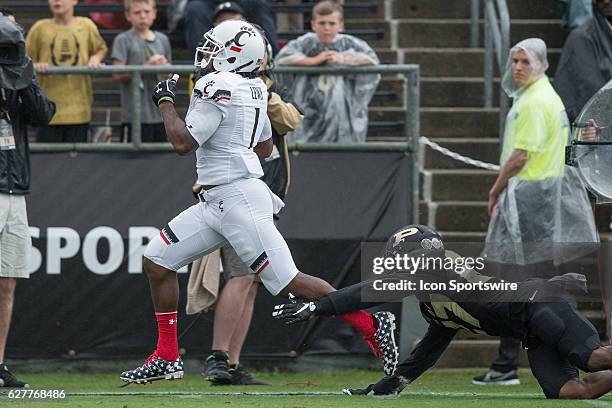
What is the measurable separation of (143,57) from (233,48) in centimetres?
319

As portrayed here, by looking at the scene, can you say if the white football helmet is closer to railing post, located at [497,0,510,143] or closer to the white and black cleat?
the white and black cleat

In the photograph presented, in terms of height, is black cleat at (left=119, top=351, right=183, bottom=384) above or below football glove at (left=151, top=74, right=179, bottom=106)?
below

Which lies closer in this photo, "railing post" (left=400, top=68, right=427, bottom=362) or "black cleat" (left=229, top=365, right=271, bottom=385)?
"black cleat" (left=229, top=365, right=271, bottom=385)

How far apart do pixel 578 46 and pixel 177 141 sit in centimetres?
408

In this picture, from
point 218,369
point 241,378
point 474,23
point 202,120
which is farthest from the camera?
point 474,23

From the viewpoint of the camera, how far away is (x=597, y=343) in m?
7.79

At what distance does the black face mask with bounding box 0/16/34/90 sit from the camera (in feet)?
29.6

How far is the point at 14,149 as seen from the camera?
9234 mm

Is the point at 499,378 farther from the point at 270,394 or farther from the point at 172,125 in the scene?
the point at 172,125

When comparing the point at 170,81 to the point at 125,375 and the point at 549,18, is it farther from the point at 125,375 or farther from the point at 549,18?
the point at 549,18

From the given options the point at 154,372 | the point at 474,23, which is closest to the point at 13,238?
the point at 154,372

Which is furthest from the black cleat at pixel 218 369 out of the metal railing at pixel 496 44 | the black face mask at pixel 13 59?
the metal railing at pixel 496 44

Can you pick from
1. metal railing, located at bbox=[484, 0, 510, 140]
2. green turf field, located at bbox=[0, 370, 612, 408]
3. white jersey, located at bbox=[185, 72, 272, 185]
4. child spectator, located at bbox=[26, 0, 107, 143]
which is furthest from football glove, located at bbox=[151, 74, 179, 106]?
metal railing, located at bbox=[484, 0, 510, 140]

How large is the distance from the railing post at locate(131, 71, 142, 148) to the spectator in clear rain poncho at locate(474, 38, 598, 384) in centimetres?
265
